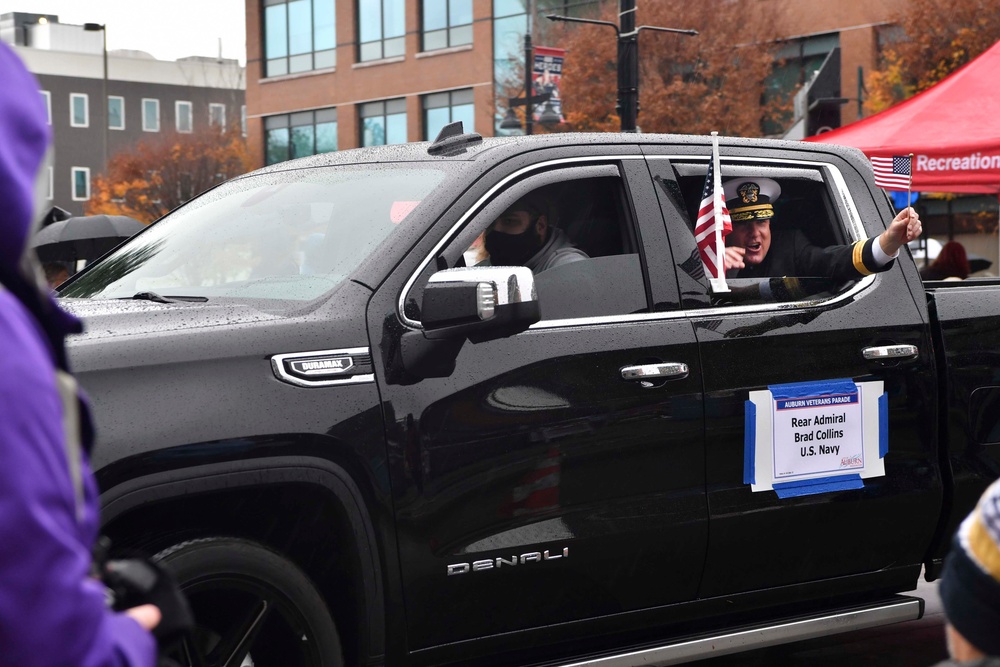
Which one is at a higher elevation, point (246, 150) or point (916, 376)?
point (246, 150)

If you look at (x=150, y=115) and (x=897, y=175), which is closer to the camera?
(x=897, y=175)

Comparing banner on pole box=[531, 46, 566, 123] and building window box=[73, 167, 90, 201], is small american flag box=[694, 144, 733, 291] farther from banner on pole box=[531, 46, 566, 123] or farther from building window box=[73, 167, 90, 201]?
building window box=[73, 167, 90, 201]

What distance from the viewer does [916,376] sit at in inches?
181

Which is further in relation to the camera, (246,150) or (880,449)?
(246,150)

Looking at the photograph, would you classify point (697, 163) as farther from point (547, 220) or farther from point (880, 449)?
point (880, 449)

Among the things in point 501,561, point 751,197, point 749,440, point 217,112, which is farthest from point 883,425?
point 217,112

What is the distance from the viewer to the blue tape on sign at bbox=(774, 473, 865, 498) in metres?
4.31

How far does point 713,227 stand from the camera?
14.5ft

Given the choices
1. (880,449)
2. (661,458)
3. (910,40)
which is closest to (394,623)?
(661,458)

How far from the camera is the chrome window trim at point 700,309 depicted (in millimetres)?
3873

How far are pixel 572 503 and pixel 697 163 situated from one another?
135cm

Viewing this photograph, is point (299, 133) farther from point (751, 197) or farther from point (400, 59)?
point (751, 197)

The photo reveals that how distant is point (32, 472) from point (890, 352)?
3.81 m

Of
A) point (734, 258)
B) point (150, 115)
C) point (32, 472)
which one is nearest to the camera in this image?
point (32, 472)
